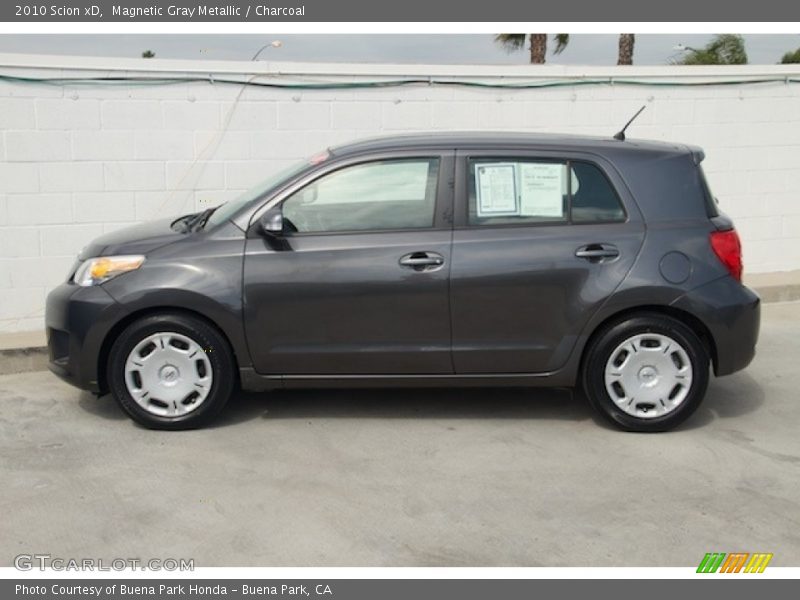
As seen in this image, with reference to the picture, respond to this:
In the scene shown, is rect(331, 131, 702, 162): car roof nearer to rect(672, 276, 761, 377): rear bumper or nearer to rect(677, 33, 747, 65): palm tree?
rect(672, 276, 761, 377): rear bumper

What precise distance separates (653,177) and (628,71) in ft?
12.4

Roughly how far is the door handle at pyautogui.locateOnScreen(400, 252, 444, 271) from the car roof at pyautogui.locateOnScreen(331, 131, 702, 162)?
2.13ft

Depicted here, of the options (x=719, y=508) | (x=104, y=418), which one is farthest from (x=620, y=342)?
(x=104, y=418)

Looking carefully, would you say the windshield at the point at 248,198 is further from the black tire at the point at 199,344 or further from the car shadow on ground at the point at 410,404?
the car shadow on ground at the point at 410,404

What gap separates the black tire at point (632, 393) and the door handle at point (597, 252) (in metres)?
0.37

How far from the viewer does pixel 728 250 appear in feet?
18.0

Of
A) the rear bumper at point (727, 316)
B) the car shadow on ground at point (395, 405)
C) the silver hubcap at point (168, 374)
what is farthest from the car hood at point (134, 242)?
the rear bumper at point (727, 316)

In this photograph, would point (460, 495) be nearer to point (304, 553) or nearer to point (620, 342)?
point (304, 553)

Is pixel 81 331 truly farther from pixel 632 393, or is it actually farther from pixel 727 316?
pixel 727 316

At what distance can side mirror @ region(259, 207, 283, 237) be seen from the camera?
533 cm

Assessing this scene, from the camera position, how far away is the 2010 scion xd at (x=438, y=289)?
541cm

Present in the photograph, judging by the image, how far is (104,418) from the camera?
586 centimetres

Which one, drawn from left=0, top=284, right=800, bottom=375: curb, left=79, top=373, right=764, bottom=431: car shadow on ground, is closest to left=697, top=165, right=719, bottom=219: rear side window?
left=79, top=373, right=764, bottom=431: car shadow on ground

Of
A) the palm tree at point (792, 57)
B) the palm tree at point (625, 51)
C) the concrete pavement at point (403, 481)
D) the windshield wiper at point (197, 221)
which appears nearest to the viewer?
the concrete pavement at point (403, 481)
